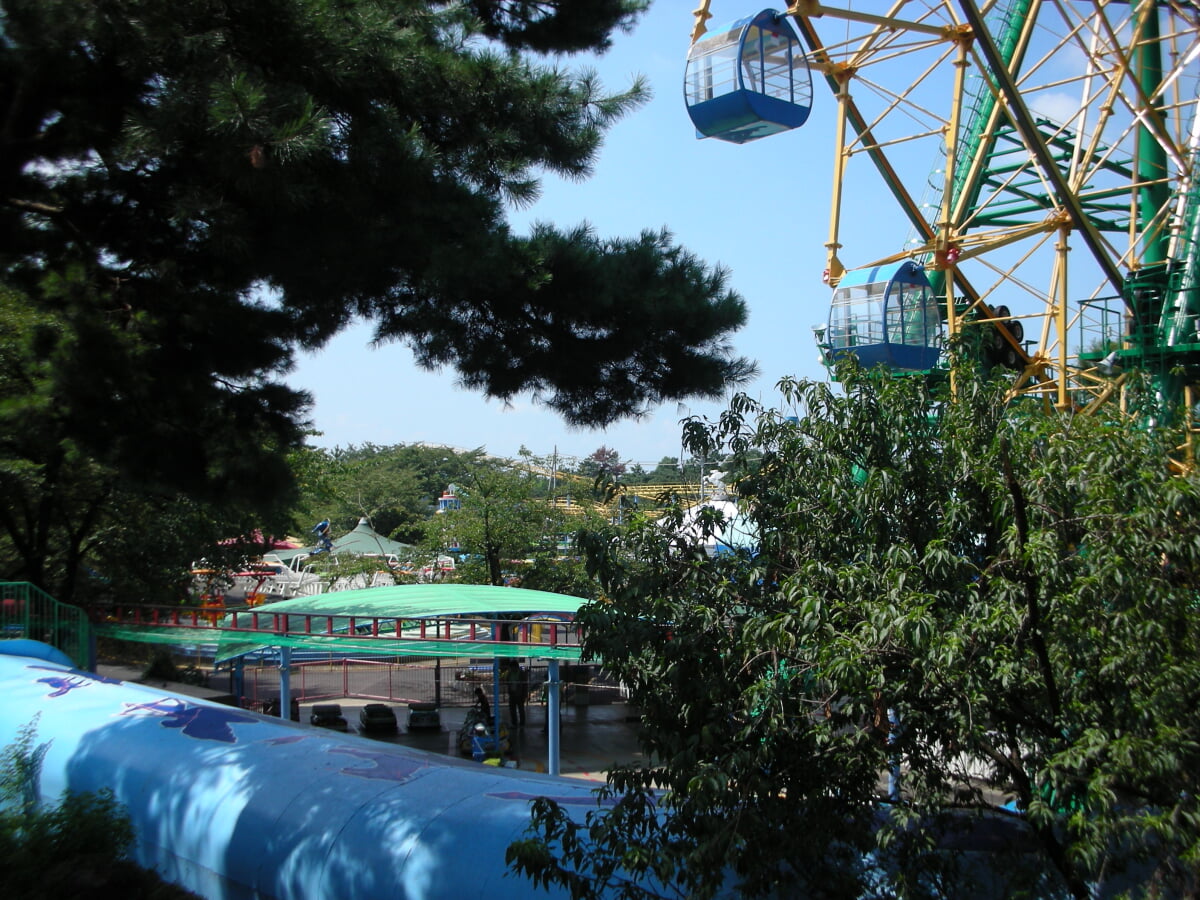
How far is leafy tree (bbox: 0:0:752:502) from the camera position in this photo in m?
5.79

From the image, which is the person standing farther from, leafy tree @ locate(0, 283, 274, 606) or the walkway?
leafy tree @ locate(0, 283, 274, 606)

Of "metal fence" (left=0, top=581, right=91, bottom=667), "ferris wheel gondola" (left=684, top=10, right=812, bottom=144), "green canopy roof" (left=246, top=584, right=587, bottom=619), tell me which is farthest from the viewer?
"green canopy roof" (left=246, top=584, right=587, bottom=619)

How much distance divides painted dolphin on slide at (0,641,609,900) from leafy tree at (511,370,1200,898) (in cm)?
187

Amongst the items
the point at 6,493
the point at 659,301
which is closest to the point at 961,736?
the point at 659,301

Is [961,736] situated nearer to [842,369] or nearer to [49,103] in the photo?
[842,369]

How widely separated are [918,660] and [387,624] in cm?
1650

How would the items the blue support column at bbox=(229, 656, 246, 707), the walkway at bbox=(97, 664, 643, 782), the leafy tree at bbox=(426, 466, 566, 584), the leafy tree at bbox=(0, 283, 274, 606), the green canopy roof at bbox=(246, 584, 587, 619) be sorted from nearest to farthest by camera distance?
the green canopy roof at bbox=(246, 584, 587, 619) < the walkway at bbox=(97, 664, 643, 782) < the leafy tree at bbox=(0, 283, 274, 606) < the blue support column at bbox=(229, 656, 246, 707) < the leafy tree at bbox=(426, 466, 566, 584)

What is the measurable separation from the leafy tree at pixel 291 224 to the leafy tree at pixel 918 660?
219 centimetres

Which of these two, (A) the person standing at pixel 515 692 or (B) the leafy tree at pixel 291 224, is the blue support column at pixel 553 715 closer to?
(A) the person standing at pixel 515 692

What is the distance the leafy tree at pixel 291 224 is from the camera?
5785mm

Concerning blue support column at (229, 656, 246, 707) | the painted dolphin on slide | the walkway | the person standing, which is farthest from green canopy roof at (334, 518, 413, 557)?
the painted dolphin on slide

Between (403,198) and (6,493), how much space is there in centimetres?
1472

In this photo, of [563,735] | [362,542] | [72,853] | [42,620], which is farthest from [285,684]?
[362,542]

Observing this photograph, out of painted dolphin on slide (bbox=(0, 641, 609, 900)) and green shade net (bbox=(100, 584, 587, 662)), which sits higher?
green shade net (bbox=(100, 584, 587, 662))
